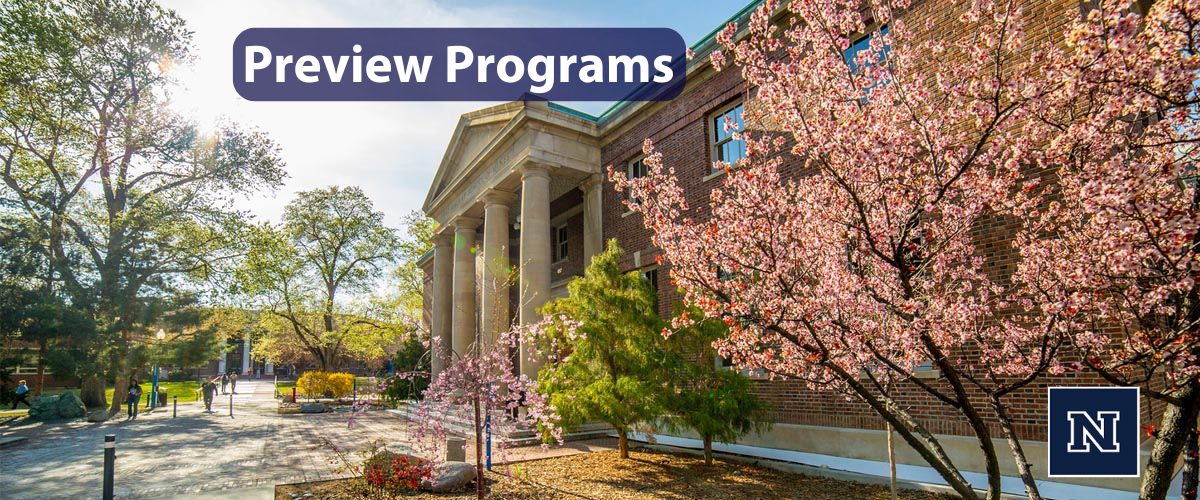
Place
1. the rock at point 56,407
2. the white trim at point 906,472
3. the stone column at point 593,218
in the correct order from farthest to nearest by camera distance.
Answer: the rock at point 56,407, the stone column at point 593,218, the white trim at point 906,472

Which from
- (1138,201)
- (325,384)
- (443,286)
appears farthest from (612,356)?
(325,384)

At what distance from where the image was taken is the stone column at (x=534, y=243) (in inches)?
643

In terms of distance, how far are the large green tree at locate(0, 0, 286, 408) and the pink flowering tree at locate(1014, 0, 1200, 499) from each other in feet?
94.5

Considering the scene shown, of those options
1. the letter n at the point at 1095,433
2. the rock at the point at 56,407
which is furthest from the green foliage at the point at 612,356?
the rock at the point at 56,407

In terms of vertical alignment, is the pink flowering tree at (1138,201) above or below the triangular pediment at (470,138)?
below

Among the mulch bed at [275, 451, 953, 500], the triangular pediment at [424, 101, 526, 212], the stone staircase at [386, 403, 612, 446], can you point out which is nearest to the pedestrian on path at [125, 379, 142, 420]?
the triangular pediment at [424, 101, 526, 212]

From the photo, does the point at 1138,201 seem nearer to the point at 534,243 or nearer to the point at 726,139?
the point at 726,139

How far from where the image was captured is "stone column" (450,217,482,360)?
21.3 meters

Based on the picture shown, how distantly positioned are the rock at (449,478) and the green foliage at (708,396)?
3.41 meters

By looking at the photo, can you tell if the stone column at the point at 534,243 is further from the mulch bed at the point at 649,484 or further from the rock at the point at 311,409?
the rock at the point at 311,409

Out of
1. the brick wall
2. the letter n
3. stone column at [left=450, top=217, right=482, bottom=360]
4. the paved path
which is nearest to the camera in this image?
the letter n

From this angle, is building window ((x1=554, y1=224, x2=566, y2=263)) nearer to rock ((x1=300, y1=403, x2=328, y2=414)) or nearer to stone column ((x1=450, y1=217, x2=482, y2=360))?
stone column ((x1=450, y1=217, x2=482, y2=360))

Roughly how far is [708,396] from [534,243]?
8311mm

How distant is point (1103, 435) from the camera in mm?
4320
